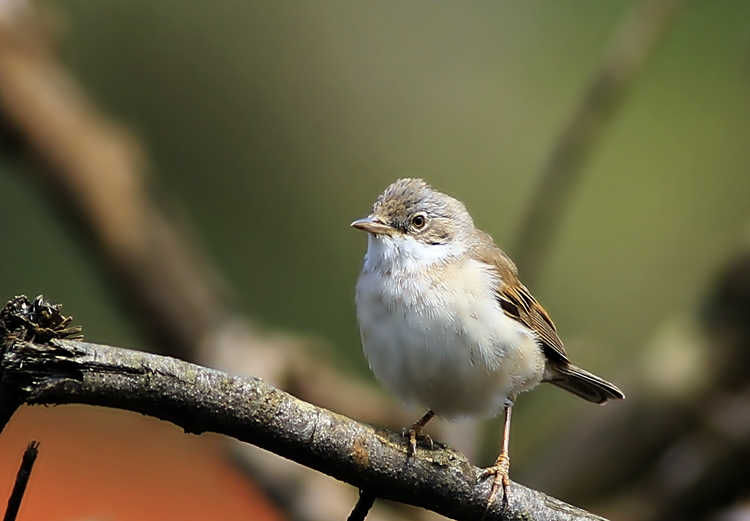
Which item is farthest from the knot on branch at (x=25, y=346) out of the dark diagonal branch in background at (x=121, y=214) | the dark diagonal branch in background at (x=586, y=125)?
the dark diagonal branch in background at (x=586, y=125)

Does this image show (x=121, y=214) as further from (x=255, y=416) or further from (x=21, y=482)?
(x=21, y=482)

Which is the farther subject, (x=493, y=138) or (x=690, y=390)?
(x=493, y=138)

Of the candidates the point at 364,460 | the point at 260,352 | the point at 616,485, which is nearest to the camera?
the point at 364,460

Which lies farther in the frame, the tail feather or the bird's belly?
the tail feather

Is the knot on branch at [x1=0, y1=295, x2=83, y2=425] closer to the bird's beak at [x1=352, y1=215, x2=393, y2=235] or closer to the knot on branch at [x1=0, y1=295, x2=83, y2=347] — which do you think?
the knot on branch at [x1=0, y1=295, x2=83, y2=347]

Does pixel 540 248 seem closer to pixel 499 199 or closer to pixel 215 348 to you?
pixel 215 348

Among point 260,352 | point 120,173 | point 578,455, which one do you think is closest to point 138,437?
point 260,352

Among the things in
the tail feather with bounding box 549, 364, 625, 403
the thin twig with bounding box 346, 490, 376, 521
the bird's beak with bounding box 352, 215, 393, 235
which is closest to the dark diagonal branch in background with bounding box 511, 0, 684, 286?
the tail feather with bounding box 549, 364, 625, 403
